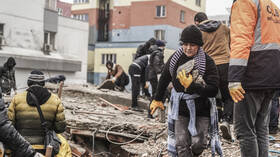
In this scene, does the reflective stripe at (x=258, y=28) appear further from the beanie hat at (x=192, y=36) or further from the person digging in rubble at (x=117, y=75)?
the person digging in rubble at (x=117, y=75)

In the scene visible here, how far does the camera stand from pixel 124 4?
38438mm

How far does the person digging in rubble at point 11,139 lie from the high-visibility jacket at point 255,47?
2.30 meters

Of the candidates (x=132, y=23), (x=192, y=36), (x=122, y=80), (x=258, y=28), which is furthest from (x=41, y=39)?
(x=258, y=28)

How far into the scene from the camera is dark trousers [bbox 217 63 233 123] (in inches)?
207

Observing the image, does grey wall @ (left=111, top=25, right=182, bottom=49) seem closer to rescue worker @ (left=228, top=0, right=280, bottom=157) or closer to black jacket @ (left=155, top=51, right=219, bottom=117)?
black jacket @ (left=155, top=51, right=219, bottom=117)

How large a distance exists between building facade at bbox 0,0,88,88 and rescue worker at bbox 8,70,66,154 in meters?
17.8

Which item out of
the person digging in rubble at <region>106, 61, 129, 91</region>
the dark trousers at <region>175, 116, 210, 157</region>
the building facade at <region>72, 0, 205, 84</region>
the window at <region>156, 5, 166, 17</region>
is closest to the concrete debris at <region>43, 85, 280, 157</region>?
the dark trousers at <region>175, 116, 210, 157</region>

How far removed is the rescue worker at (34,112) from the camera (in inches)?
172

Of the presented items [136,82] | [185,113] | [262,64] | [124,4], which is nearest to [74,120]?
[136,82]

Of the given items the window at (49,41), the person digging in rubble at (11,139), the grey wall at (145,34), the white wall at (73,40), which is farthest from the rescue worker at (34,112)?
the grey wall at (145,34)

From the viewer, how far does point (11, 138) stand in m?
3.17

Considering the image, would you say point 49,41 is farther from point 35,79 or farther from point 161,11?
point 35,79

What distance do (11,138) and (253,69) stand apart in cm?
261

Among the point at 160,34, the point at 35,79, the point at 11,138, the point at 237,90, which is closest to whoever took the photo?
the point at 11,138
